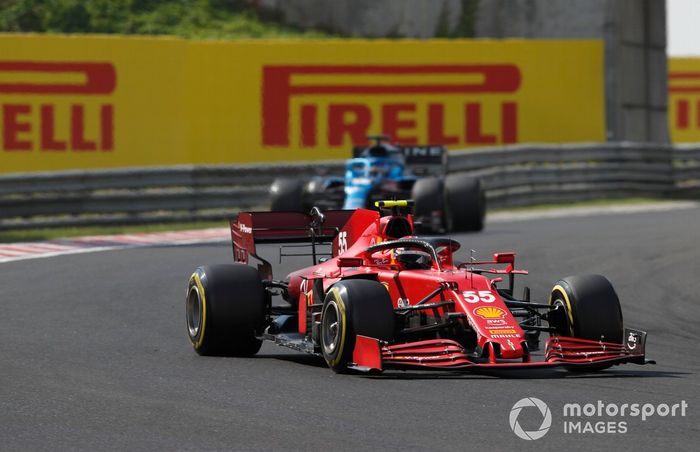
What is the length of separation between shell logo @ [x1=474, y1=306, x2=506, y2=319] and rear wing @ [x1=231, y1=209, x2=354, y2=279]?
2787mm

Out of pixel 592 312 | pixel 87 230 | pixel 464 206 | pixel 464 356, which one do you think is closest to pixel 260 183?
pixel 87 230

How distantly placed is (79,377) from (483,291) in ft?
9.01

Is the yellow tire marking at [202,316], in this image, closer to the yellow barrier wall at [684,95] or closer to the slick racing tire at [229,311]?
the slick racing tire at [229,311]

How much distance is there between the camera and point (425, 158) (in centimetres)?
2359

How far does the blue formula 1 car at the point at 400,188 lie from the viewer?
850 inches

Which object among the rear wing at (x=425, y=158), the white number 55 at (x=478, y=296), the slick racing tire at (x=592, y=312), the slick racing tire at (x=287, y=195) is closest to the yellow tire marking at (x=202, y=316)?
the white number 55 at (x=478, y=296)

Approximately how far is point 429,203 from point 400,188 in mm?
1552

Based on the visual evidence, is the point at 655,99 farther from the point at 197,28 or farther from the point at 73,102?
the point at 73,102

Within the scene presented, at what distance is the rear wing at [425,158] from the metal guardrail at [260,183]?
137 centimetres

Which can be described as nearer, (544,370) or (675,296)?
(544,370)

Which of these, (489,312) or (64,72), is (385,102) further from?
(489,312)

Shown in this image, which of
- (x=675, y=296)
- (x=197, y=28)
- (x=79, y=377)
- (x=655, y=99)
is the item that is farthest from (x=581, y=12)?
(x=79, y=377)

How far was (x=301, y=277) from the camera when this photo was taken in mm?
11219

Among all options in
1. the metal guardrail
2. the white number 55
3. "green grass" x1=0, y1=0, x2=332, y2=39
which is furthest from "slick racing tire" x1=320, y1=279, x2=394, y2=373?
"green grass" x1=0, y1=0, x2=332, y2=39
